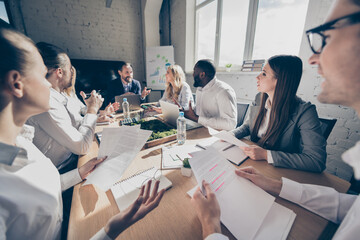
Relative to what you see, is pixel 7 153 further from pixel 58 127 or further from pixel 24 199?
pixel 58 127

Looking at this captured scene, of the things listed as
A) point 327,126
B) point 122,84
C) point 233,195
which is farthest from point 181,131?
point 122,84

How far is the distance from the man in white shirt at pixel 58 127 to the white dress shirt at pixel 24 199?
16.2 inches

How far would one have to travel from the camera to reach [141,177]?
82 cm

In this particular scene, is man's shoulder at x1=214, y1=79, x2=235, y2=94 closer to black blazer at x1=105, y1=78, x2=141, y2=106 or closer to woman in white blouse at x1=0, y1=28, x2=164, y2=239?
woman in white blouse at x1=0, y1=28, x2=164, y2=239

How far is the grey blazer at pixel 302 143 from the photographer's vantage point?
90cm

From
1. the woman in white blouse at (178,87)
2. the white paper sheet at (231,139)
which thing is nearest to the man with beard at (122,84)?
the woman in white blouse at (178,87)

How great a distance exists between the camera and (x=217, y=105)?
78.2 inches

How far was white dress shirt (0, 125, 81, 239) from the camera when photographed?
47cm

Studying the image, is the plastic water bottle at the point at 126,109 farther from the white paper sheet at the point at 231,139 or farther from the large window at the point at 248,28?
the large window at the point at 248,28

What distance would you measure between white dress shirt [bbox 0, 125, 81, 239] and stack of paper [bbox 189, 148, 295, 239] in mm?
589

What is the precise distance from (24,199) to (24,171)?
0.36 ft

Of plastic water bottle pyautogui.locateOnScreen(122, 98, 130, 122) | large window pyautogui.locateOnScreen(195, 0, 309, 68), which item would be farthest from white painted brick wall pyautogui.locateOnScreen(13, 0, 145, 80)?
plastic water bottle pyautogui.locateOnScreen(122, 98, 130, 122)

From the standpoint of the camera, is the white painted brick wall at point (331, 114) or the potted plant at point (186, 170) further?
the white painted brick wall at point (331, 114)

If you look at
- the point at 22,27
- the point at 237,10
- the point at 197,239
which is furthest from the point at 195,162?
the point at 22,27
